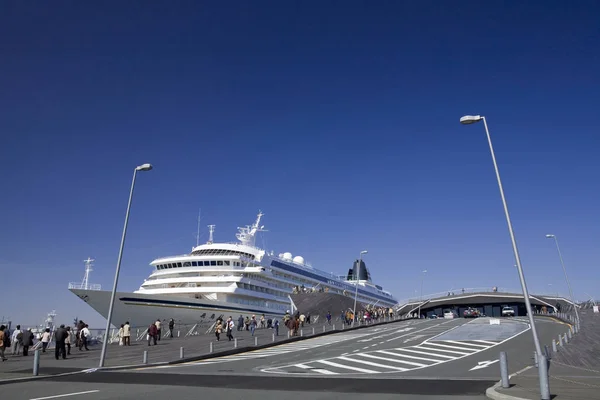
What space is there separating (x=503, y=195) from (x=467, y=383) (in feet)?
18.0

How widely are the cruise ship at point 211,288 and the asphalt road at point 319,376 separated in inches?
746

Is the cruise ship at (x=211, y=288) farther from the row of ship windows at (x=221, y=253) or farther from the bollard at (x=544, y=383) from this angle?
the bollard at (x=544, y=383)

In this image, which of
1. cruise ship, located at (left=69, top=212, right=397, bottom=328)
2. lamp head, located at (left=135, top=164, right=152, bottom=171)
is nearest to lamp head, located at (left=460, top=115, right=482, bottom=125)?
lamp head, located at (left=135, top=164, right=152, bottom=171)

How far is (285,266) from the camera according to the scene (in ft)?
204

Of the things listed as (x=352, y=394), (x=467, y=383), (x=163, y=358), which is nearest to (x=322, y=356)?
(x=163, y=358)

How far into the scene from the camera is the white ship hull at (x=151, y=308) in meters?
39.4

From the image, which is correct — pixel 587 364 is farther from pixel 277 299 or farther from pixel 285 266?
pixel 285 266

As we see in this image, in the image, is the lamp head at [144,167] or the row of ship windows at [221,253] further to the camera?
the row of ship windows at [221,253]

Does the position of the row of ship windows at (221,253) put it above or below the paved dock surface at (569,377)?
above

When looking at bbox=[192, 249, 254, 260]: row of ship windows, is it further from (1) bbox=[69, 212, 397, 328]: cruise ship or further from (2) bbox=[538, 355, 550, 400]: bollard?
(2) bbox=[538, 355, 550, 400]: bollard

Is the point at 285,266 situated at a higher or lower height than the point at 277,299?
higher

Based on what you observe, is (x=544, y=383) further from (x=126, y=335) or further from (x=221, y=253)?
(x=221, y=253)

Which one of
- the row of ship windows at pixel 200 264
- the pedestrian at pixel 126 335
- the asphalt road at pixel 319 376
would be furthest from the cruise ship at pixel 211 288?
the asphalt road at pixel 319 376

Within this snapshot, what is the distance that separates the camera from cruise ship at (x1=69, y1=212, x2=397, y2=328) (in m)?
40.4
